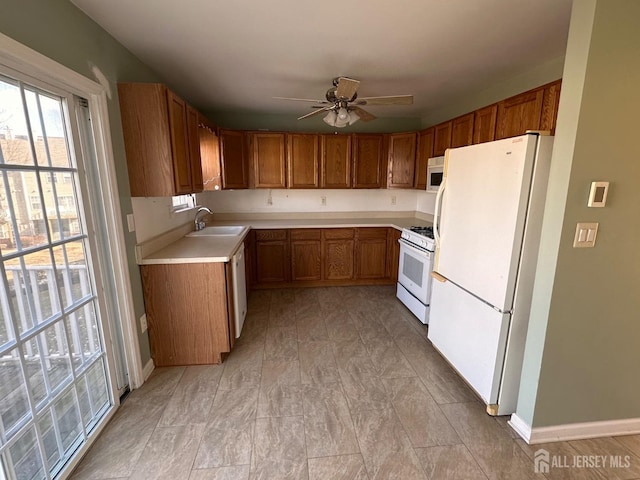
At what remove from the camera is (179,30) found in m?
1.81

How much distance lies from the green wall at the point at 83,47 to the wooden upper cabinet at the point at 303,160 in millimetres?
1820

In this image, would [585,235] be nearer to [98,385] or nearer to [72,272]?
[72,272]

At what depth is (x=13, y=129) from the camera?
1232 mm

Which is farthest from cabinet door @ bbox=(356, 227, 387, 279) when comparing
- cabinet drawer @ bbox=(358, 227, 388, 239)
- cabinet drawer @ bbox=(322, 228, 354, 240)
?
cabinet drawer @ bbox=(322, 228, 354, 240)

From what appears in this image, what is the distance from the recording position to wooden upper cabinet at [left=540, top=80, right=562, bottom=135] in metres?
1.99

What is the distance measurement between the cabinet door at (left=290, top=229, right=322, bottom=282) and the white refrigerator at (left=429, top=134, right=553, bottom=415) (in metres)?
1.93

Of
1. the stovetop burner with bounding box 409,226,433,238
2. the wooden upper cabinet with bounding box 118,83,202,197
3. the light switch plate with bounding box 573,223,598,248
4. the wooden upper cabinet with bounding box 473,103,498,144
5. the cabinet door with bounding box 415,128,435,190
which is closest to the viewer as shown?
the light switch plate with bounding box 573,223,598,248

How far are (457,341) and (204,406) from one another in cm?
182

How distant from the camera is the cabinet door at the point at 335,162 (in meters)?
3.98

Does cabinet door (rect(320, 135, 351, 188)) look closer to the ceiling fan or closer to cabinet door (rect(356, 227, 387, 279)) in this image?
cabinet door (rect(356, 227, 387, 279))

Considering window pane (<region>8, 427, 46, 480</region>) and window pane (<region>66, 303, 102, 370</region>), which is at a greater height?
window pane (<region>66, 303, 102, 370</region>)

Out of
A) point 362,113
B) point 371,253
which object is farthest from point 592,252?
point 371,253

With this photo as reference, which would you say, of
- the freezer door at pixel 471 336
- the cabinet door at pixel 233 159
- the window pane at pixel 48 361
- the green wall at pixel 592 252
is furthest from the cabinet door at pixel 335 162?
the window pane at pixel 48 361

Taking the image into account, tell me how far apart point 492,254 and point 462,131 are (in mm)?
1735
